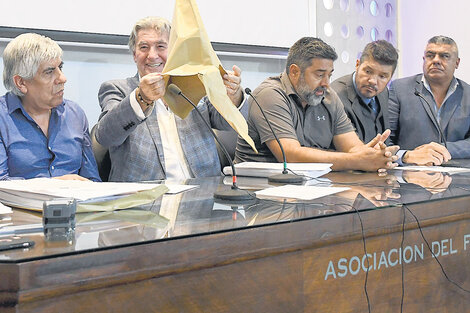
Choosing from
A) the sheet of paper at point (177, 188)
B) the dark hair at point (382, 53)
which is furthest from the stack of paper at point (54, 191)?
the dark hair at point (382, 53)

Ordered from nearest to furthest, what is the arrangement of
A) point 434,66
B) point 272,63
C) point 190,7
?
point 190,7 < point 434,66 < point 272,63

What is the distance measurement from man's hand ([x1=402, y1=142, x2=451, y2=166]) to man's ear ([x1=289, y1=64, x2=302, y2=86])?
62 centimetres

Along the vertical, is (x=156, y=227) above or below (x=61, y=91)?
below

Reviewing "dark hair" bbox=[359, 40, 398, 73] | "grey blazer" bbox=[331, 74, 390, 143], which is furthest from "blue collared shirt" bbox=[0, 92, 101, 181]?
"dark hair" bbox=[359, 40, 398, 73]

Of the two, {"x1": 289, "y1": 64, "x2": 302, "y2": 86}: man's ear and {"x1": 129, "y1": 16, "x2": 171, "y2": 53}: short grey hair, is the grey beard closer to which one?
{"x1": 289, "y1": 64, "x2": 302, "y2": 86}: man's ear

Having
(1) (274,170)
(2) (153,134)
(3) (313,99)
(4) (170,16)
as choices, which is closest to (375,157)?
(1) (274,170)

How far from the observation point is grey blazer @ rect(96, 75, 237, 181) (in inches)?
87.7

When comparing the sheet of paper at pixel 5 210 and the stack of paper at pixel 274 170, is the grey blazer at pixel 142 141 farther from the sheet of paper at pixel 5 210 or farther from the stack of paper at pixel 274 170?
the sheet of paper at pixel 5 210

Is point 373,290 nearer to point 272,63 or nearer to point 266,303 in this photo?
point 266,303

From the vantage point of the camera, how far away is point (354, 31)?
14.5 feet

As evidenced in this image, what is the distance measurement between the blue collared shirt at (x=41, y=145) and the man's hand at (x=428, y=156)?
1385 mm

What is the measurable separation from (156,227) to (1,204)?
45 cm

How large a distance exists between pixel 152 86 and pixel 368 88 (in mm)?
1677

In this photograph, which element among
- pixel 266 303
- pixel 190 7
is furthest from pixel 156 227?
pixel 190 7
